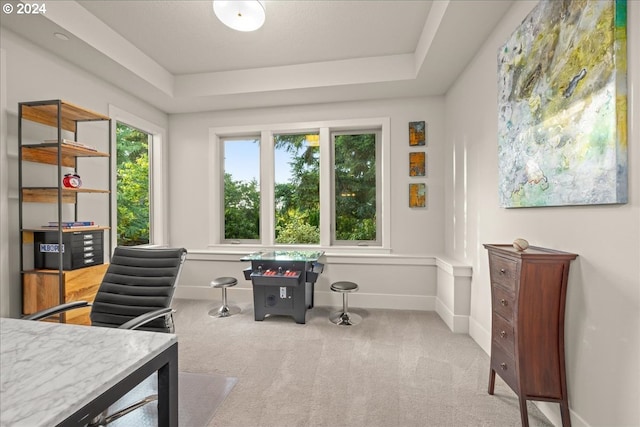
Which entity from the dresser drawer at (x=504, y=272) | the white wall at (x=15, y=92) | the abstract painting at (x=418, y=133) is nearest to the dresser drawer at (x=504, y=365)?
the dresser drawer at (x=504, y=272)

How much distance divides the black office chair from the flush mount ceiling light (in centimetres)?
172

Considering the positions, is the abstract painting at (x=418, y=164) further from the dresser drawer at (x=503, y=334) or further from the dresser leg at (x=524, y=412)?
the dresser leg at (x=524, y=412)

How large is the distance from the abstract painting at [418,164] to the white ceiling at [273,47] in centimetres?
75

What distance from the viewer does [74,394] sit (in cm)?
72

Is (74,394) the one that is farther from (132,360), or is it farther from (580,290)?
(580,290)

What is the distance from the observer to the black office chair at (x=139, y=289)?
178 cm

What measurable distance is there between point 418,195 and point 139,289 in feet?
10.2

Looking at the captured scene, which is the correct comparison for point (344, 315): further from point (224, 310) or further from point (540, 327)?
point (540, 327)

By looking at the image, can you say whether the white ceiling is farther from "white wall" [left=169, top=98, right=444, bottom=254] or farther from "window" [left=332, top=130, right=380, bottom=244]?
"window" [left=332, top=130, right=380, bottom=244]

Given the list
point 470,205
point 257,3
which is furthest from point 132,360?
point 470,205

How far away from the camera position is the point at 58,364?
87cm

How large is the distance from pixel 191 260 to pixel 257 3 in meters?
3.28

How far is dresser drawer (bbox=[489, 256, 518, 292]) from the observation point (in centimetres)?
163

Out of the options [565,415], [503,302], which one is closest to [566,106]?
[503,302]
